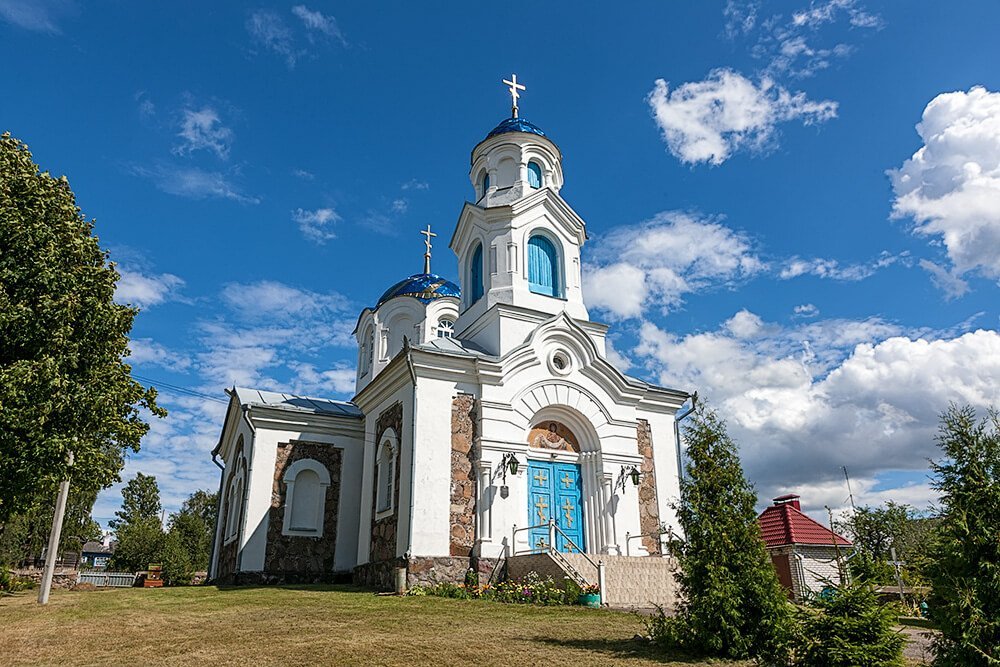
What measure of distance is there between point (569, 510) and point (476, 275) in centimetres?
786

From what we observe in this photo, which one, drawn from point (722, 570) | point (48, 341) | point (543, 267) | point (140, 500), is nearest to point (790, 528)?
point (543, 267)

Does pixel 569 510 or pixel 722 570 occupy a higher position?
pixel 569 510

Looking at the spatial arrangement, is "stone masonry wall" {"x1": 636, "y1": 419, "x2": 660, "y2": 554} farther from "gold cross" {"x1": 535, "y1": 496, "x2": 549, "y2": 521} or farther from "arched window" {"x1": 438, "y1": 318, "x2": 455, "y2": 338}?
"arched window" {"x1": 438, "y1": 318, "x2": 455, "y2": 338}

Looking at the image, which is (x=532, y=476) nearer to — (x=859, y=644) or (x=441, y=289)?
(x=859, y=644)

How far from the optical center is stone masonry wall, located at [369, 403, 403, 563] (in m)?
16.9

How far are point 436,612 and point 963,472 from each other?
8181 mm

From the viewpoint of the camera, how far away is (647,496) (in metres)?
18.8

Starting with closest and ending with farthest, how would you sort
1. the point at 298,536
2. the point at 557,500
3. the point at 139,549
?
the point at 557,500, the point at 298,536, the point at 139,549

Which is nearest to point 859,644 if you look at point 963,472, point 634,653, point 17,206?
point 963,472

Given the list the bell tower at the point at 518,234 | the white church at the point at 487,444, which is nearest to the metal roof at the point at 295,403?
the white church at the point at 487,444

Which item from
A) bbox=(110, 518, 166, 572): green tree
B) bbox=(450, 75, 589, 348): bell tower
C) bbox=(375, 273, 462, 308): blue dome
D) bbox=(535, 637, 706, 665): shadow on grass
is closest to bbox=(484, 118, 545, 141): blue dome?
bbox=(450, 75, 589, 348): bell tower

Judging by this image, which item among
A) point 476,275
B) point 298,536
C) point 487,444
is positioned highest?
point 476,275

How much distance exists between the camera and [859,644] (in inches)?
244

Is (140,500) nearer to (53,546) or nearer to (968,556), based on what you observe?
(53,546)
